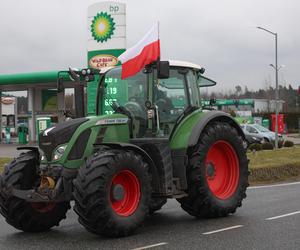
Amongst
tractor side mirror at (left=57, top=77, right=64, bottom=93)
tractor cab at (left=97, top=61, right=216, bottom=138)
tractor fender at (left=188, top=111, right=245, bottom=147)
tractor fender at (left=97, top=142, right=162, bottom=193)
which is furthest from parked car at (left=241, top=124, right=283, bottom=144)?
tractor fender at (left=97, top=142, right=162, bottom=193)

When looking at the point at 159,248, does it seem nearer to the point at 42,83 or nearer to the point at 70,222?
the point at 70,222

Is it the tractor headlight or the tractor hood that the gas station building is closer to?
the tractor hood

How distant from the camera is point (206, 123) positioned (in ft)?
29.4

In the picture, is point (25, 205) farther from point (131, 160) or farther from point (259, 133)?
point (259, 133)

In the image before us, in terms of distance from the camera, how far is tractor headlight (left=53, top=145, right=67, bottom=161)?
7.70 meters

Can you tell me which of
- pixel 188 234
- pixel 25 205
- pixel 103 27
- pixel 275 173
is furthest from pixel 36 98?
pixel 188 234

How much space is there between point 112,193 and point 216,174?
2.60m

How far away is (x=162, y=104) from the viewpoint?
8.88 meters

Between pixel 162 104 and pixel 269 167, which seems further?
pixel 269 167

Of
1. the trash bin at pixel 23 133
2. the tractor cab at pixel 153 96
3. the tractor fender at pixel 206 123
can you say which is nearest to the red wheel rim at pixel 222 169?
the tractor fender at pixel 206 123

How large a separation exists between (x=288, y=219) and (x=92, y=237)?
3.33 metres

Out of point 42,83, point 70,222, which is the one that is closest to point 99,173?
point 70,222

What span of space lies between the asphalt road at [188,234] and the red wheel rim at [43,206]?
13.6 inches

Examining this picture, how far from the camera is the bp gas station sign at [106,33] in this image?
22.1 meters
